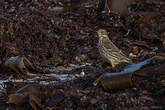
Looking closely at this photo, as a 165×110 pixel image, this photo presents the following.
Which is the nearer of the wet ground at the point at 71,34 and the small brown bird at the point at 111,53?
the small brown bird at the point at 111,53

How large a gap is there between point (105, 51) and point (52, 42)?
7.07 feet

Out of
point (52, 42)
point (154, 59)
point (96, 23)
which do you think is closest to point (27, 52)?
point (52, 42)

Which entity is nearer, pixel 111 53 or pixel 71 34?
pixel 111 53

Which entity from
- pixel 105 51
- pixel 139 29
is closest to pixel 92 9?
pixel 139 29

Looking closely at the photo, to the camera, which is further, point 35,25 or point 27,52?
point 35,25

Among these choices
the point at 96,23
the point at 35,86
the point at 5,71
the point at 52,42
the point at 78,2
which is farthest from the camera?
the point at 78,2

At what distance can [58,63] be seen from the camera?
8.72 m

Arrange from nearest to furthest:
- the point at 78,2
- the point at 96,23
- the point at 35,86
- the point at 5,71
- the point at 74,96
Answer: the point at 74,96 → the point at 35,86 → the point at 5,71 → the point at 96,23 → the point at 78,2

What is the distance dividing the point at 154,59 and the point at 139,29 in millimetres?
4577

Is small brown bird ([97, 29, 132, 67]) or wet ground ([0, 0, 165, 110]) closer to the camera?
small brown bird ([97, 29, 132, 67])

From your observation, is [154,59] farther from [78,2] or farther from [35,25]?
[78,2]

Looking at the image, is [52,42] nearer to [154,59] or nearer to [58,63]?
[58,63]

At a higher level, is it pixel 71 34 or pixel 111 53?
pixel 111 53

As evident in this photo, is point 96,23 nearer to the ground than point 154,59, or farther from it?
nearer to the ground
